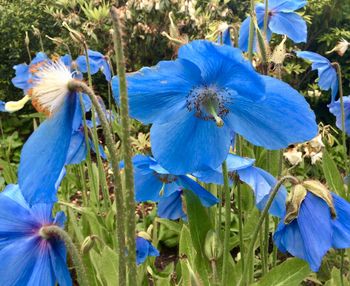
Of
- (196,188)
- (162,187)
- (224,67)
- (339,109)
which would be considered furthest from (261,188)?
(339,109)

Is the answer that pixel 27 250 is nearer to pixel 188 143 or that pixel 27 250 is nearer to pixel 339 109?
pixel 188 143

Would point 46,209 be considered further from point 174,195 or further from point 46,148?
point 174,195

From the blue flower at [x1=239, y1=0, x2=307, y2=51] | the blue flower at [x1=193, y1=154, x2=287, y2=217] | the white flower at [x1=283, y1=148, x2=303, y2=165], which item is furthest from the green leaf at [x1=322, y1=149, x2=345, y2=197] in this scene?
the white flower at [x1=283, y1=148, x2=303, y2=165]

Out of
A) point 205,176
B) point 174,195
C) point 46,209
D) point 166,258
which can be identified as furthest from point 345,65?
point 46,209

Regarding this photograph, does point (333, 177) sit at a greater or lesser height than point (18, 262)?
lesser

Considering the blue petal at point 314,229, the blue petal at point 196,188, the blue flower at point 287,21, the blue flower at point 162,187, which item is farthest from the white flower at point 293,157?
the blue petal at point 314,229

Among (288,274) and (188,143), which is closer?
(188,143)

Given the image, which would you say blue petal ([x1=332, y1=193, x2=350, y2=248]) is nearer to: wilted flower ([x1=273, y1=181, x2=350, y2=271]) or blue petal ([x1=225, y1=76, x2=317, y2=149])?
wilted flower ([x1=273, y1=181, x2=350, y2=271])

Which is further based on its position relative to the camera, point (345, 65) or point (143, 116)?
point (345, 65)
